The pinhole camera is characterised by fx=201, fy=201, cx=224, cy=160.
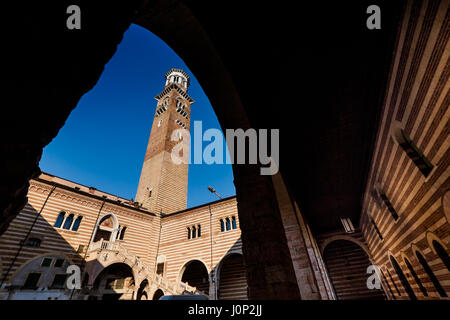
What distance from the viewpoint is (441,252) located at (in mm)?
5000

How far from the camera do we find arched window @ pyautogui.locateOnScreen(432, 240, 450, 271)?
486cm

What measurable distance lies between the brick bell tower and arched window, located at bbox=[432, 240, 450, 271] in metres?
20.8

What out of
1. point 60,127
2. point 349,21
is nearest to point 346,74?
point 349,21

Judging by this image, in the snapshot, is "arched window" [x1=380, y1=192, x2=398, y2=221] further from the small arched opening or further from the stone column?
the small arched opening

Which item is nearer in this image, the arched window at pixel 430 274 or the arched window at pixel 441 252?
the arched window at pixel 441 252

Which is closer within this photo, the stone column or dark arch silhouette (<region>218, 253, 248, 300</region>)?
the stone column

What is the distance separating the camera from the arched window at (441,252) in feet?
15.9

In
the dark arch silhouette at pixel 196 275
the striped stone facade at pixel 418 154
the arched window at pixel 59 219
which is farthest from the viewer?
the dark arch silhouette at pixel 196 275

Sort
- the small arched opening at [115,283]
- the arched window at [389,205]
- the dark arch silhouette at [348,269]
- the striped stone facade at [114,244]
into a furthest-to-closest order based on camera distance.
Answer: the small arched opening at [115,283] < the dark arch silhouette at [348,269] < the striped stone facade at [114,244] < the arched window at [389,205]

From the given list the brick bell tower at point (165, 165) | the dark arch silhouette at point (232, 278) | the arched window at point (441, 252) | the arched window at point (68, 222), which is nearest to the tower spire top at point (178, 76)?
the brick bell tower at point (165, 165)

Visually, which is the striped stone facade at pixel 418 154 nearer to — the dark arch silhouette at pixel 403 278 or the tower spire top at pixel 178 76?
the dark arch silhouette at pixel 403 278

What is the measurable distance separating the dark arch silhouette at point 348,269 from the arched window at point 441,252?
8.72 metres

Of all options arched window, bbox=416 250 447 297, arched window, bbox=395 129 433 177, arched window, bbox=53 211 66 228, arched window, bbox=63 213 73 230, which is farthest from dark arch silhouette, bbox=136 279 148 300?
arched window, bbox=395 129 433 177

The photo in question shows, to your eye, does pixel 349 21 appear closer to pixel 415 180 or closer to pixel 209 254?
pixel 415 180
